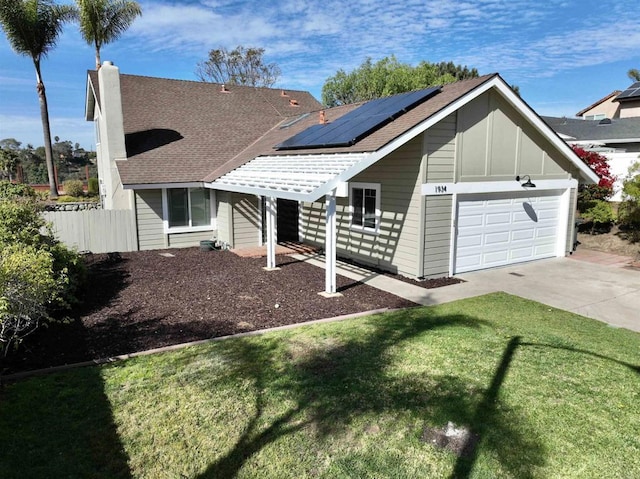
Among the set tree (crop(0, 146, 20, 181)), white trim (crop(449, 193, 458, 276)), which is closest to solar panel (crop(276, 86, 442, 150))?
white trim (crop(449, 193, 458, 276))

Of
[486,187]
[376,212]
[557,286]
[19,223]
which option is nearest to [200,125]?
[376,212]

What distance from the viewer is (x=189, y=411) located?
506 cm

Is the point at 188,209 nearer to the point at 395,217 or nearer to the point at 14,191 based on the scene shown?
the point at 14,191

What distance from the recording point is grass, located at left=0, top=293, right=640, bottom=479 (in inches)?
164

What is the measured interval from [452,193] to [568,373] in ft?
20.4

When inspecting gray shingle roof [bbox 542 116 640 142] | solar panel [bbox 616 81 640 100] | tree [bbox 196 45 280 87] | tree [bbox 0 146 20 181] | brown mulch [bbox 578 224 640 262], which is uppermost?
tree [bbox 196 45 280 87]

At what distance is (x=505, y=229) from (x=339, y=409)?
9.59 metres

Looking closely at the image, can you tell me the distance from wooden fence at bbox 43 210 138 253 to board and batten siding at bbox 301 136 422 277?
24.0 feet

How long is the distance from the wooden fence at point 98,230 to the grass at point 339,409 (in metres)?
9.47

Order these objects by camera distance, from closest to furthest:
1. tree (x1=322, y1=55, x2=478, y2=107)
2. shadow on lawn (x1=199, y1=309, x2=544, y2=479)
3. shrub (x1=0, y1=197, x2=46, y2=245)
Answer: shadow on lawn (x1=199, y1=309, x2=544, y2=479) < shrub (x1=0, y1=197, x2=46, y2=245) < tree (x1=322, y1=55, x2=478, y2=107)

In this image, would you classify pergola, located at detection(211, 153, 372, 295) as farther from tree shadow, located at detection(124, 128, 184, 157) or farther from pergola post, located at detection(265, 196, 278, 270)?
tree shadow, located at detection(124, 128, 184, 157)

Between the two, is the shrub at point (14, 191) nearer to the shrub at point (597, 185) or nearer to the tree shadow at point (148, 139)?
the tree shadow at point (148, 139)

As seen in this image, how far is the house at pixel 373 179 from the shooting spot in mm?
10984

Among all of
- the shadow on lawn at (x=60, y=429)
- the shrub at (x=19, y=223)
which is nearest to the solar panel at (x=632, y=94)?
the shrub at (x=19, y=223)
